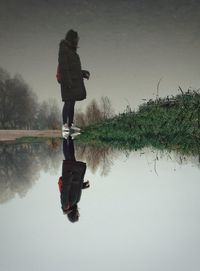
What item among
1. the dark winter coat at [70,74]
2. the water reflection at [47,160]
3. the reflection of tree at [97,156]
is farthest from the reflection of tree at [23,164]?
the dark winter coat at [70,74]

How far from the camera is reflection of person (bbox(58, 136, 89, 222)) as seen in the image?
231 cm

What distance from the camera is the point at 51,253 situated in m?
2.30

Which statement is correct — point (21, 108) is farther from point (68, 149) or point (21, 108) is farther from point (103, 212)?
point (103, 212)

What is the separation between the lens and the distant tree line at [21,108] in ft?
7.66

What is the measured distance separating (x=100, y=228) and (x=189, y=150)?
1.73 feet

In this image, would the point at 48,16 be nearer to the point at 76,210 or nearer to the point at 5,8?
the point at 5,8

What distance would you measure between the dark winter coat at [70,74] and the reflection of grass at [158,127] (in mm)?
166

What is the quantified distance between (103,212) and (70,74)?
63 centimetres

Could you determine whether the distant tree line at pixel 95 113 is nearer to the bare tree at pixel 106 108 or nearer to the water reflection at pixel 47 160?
the bare tree at pixel 106 108

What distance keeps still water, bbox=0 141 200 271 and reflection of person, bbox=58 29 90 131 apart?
174 millimetres

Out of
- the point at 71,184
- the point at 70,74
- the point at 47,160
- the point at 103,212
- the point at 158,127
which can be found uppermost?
the point at 70,74

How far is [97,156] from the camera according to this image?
2334mm

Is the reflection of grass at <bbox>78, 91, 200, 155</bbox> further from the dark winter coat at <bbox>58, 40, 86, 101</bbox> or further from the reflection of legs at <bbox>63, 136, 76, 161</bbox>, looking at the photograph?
the dark winter coat at <bbox>58, 40, 86, 101</bbox>

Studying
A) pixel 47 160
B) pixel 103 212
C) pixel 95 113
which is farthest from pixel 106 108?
pixel 103 212
